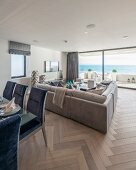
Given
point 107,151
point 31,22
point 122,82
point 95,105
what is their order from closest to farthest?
1. point 107,151
2. point 95,105
3. point 31,22
4. point 122,82

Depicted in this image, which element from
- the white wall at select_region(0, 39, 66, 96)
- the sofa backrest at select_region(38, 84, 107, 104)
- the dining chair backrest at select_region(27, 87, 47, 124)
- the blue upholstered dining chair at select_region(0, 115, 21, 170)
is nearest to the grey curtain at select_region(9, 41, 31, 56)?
the white wall at select_region(0, 39, 66, 96)

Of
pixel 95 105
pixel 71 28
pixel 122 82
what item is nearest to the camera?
pixel 95 105

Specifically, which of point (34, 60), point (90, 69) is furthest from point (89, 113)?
point (90, 69)

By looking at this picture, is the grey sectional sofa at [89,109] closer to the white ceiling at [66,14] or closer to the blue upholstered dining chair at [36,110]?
the blue upholstered dining chair at [36,110]

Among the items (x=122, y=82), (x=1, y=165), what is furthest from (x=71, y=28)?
(x=122, y=82)

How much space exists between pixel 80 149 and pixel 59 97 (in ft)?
5.22

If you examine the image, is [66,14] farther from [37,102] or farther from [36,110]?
[36,110]

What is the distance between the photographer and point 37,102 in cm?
227

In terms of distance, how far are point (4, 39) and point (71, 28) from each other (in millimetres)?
2950

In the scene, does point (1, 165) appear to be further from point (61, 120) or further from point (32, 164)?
point (61, 120)

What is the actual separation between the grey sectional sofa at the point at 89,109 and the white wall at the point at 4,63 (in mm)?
2874

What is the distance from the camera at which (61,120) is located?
136 inches

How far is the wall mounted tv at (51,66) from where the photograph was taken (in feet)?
24.8

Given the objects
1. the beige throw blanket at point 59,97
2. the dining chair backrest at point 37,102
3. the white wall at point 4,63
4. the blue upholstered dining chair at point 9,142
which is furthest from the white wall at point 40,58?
the blue upholstered dining chair at point 9,142
